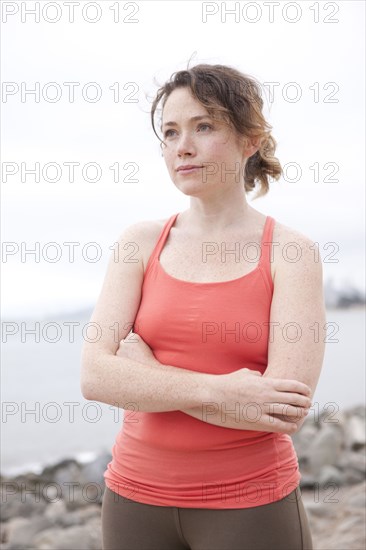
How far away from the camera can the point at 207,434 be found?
5.82 feet

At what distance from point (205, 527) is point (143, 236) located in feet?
2.59

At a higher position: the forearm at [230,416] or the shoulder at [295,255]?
the shoulder at [295,255]

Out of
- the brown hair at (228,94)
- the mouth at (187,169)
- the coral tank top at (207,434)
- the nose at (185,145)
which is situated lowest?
the coral tank top at (207,434)

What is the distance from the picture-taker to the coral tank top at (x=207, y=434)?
1738 mm

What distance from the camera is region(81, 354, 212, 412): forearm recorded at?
1.72 meters

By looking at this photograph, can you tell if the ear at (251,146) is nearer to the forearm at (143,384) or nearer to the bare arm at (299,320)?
the bare arm at (299,320)

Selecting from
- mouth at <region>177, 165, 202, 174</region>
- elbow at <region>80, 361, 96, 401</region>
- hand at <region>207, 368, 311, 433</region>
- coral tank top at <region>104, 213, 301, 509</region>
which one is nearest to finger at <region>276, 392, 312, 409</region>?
hand at <region>207, 368, 311, 433</region>

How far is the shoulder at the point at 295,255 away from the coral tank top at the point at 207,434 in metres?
0.03

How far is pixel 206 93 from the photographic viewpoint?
73.0 inches

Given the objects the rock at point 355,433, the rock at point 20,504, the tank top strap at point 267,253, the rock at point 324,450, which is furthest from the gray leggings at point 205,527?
the rock at point 355,433

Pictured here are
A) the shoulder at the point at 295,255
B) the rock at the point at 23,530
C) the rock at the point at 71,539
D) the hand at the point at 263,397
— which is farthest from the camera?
the rock at the point at 23,530

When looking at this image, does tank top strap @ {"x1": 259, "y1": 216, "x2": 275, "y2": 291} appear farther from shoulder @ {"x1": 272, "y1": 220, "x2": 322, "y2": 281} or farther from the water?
the water

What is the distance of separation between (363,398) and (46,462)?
500 cm

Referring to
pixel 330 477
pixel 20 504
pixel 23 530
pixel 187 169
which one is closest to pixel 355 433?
pixel 330 477
